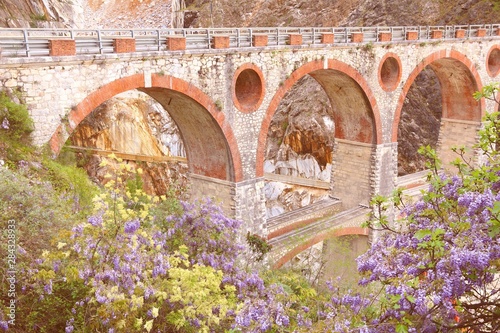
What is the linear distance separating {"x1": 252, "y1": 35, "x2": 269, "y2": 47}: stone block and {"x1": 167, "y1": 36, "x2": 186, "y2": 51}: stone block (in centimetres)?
353

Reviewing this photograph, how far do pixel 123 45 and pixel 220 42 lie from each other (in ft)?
13.3

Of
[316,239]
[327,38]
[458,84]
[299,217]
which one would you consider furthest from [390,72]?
[316,239]

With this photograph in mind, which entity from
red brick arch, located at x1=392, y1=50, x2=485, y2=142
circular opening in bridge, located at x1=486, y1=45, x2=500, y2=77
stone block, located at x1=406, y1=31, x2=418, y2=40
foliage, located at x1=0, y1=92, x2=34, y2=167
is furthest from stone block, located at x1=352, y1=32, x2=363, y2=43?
foliage, located at x1=0, y1=92, x2=34, y2=167

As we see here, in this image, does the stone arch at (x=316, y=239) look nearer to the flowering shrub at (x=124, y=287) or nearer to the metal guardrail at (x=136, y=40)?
the metal guardrail at (x=136, y=40)

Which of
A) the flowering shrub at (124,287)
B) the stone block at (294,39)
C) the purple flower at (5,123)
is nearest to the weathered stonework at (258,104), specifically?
the stone block at (294,39)

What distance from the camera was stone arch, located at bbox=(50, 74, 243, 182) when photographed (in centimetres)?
1544

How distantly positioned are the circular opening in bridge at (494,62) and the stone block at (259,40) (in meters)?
20.5

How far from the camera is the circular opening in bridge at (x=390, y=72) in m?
25.4

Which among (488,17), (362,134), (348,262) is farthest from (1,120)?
(488,17)

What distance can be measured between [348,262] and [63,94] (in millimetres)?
15712

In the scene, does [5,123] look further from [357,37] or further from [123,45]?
[357,37]

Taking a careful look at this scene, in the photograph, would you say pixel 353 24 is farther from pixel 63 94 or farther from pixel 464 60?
pixel 63 94

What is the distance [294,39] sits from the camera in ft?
66.8

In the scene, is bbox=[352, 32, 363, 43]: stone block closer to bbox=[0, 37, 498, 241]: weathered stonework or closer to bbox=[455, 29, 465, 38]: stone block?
bbox=[0, 37, 498, 241]: weathered stonework
